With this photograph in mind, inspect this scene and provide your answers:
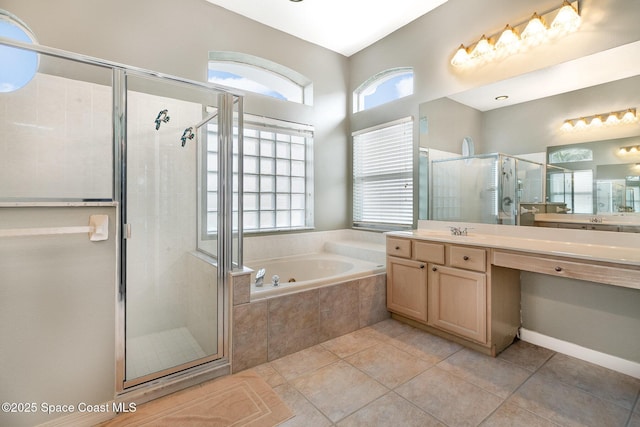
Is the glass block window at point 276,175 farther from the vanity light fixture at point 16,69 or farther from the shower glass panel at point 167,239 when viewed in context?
the vanity light fixture at point 16,69

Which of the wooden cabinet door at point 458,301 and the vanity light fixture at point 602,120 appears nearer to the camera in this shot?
the vanity light fixture at point 602,120

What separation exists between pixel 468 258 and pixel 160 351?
88.8 inches

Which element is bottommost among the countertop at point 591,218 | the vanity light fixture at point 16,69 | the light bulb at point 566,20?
the countertop at point 591,218

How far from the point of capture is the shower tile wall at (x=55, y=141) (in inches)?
60.9

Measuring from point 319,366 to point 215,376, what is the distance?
0.68 metres

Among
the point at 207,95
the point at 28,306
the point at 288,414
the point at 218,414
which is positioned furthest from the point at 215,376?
the point at 207,95

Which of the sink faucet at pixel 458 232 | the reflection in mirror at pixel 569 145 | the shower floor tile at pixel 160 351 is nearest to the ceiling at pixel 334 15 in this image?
the reflection in mirror at pixel 569 145

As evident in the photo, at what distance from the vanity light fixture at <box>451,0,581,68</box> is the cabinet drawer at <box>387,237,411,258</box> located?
170 centimetres

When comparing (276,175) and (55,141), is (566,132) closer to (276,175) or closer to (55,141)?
(276,175)

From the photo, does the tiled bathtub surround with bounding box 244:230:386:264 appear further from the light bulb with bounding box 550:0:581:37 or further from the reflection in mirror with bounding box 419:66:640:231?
the light bulb with bounding box 550:0:581:37

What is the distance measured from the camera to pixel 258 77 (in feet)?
10.8

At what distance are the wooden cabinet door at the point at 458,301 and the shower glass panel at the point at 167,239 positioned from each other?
1656 millimetres

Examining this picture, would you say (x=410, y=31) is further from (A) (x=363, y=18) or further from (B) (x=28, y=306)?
(B) (x=28, y=306)

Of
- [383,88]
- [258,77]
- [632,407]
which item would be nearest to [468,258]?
[632,407]
